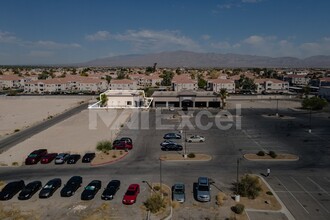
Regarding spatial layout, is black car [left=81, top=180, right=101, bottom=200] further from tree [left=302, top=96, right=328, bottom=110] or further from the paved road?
tree [left=302, top=96, right=328, bottom=110]

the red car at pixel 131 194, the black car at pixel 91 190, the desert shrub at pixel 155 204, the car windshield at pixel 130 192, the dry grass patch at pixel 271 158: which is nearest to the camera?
the desert shrub at pixel 155 204

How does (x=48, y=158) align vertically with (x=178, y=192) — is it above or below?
above

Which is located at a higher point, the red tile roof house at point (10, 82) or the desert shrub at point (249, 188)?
the red tile roof house at point (10, 82)

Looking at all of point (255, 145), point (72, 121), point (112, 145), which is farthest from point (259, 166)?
point (72, 121)

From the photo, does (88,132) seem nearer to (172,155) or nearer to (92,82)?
(172,155)

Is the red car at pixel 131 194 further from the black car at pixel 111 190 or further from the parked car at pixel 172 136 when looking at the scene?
the parked car at pixel 172 136

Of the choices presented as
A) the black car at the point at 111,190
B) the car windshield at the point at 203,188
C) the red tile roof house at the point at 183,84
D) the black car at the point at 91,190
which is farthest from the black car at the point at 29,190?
the red tile roof house at the point at 183,84

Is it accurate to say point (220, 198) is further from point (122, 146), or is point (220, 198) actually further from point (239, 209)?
point (122, 146)

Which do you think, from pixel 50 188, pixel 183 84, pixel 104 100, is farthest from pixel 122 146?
pixel 183 84
